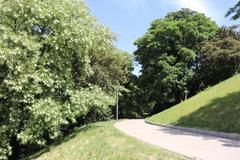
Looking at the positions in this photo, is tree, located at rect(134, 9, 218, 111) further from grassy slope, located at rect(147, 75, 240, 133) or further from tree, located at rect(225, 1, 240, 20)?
tree, located at rect(225, 1, 240, 20)

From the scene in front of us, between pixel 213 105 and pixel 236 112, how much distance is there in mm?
4845

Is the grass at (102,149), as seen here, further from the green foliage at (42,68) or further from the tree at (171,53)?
the tree at (171,53)

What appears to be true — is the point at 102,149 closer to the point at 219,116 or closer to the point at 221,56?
the point at 219,116

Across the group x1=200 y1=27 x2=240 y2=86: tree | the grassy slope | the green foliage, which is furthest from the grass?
x1=200 y1=27 x2=240 y2=86: tree

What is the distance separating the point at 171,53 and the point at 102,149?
129ft

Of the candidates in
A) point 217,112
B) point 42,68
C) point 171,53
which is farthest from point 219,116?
point 171,53

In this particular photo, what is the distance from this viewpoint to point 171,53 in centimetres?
5347

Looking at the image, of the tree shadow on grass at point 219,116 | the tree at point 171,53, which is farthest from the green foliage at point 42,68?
the tree at point 171,53

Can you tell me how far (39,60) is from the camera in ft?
66.1

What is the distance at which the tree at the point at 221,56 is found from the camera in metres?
44.6

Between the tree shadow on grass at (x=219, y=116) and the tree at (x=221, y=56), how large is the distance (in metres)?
17.9

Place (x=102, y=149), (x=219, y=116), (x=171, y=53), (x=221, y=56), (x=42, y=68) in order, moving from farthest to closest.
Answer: (x=171, y=53)
(x=221, y=56)
(x=219, y=116)
(x=42, y=68)
(x=102, y=149)

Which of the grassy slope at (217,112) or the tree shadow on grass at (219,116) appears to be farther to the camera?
the grassy slope at (217,112)

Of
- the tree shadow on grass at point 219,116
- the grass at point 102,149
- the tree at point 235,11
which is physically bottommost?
the grass at point 102,149
